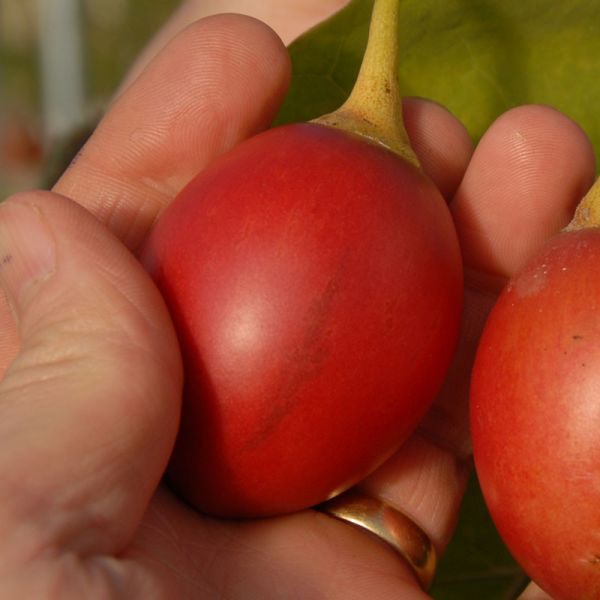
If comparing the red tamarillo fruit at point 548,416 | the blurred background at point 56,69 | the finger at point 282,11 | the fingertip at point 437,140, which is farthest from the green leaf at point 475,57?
the blurred background at point 56,69

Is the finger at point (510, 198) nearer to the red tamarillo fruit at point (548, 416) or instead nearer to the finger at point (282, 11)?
the red tamarillo fruit at point (548, 416)

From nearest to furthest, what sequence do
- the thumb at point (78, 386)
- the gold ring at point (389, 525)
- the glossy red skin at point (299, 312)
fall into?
the thumb at point (78, 386), the glossy red skin at point (299, 312), the gold ring at point (389, 525)

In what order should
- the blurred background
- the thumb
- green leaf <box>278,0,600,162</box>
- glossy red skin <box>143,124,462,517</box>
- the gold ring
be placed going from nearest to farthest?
the thumb, glossy red skin <box>143,124,462,517</box>, the gold ring, green leaf <box>278,0,600,162</box>, the blurred background

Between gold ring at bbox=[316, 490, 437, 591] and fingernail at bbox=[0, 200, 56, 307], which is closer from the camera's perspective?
fingernail at bbox=[0, 200, 56, 307]

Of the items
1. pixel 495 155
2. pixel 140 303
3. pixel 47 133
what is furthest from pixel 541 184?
pixel 47 133

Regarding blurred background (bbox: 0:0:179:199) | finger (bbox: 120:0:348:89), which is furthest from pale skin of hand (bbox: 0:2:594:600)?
blurred background (bbox: 0:0:179:199)

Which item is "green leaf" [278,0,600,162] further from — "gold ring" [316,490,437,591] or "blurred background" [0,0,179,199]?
"blurred background" [0,0,179,199]

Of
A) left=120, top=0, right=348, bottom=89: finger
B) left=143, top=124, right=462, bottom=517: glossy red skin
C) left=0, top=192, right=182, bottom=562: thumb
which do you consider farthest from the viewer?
left=120, top=0, right=348, bottom=89: finger
